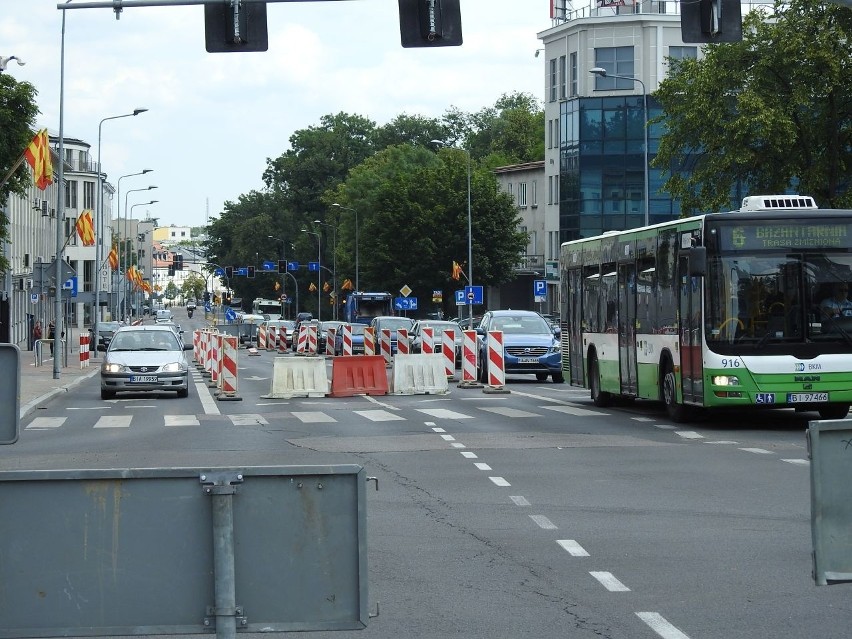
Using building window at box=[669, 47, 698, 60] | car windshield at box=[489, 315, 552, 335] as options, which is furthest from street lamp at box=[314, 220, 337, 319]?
car windshield at box=[489, 315, 552, 335]

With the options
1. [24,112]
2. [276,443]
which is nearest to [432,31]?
[276,443]

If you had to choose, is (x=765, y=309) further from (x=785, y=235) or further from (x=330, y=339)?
(x=330, y=339)

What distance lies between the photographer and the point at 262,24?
58.1 feet

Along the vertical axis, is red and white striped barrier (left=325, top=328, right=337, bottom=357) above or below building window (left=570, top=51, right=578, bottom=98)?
below

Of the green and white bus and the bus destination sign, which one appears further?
the bus destination sign

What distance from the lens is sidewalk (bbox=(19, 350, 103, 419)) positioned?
1151 inches

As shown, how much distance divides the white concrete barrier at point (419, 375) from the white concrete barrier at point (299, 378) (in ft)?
5.26

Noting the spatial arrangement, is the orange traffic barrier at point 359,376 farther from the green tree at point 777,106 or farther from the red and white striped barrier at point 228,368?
the green tree at point 777,106

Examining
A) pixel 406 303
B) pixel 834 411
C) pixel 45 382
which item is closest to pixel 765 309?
pixel 834 411

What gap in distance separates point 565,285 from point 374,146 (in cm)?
10691

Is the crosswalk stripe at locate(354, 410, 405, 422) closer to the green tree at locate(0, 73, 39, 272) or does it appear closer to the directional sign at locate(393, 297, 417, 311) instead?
the green tree at locate(0, 73, 39, 272)

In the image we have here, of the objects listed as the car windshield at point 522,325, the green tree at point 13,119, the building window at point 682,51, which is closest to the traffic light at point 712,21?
the car windshield at point 522,325

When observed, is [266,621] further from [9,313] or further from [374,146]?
[374,146]

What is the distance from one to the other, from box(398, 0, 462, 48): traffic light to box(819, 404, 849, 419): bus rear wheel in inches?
318
